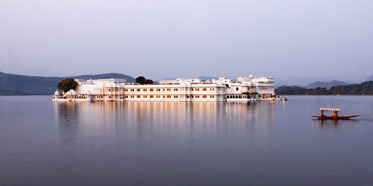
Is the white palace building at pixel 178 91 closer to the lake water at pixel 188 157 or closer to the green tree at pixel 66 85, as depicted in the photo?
the green tree at pixel 66 85

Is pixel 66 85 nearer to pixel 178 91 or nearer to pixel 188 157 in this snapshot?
pixel 178 91

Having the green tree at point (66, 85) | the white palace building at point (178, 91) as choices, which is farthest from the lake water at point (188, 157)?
the green tree at point (66, 85)

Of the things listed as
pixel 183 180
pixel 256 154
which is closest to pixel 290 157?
pixel 256 154

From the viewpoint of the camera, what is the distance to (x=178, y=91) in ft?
323

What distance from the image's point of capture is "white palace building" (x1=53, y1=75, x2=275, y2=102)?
317 feet

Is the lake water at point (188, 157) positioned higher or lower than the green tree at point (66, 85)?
lower

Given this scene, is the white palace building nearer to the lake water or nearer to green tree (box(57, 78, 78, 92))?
green tree (box(57, 78, 78, 92))

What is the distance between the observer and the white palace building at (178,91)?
96.7 metres

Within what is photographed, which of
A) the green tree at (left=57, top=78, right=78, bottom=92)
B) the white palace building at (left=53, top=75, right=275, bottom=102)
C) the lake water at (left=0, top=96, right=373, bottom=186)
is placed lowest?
the lake water at (left=0, top=96, right=373, bottom=186)

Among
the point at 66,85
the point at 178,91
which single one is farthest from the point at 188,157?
the point at 66,85

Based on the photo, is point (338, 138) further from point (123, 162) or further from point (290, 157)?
point (123, 162)

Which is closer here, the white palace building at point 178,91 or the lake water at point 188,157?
the lake water at point 188,157

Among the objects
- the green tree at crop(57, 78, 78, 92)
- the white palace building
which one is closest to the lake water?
the white palace building

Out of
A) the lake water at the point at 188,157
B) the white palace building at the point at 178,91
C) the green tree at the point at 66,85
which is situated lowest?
the lake water at the point at 188,157
